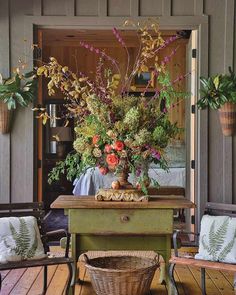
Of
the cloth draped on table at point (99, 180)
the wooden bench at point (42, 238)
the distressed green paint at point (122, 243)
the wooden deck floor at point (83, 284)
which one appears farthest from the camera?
the cloth draped on table at point (99, 180)

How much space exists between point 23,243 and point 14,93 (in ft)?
6.55

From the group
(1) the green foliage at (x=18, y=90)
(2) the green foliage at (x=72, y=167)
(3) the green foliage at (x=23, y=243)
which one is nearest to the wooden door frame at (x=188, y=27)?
(1) the green foliage at (x=18, y=90)

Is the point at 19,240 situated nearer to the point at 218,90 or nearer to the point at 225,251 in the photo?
the point at 225,251

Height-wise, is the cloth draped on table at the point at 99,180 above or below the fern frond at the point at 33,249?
above

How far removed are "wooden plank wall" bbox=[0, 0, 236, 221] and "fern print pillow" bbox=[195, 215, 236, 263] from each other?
58.5 inches

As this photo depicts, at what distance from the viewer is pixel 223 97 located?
16.2 ft

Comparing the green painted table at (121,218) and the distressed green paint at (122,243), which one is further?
the distressed green paint at (122,243)

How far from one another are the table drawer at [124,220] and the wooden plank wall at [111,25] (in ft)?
5.45

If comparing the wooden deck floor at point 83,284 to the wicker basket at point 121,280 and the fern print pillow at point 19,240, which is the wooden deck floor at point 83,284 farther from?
the fern print pillow at point 19,240

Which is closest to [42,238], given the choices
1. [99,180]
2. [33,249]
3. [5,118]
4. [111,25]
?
[33,249]

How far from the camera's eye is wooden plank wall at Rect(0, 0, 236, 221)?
16.9 feet

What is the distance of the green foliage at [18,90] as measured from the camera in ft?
16.3

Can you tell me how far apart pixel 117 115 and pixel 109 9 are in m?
1.84

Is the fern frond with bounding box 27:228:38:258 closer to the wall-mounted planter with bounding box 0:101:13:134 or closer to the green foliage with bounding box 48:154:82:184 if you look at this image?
the green foliage with bounding box 48:154:82:184
